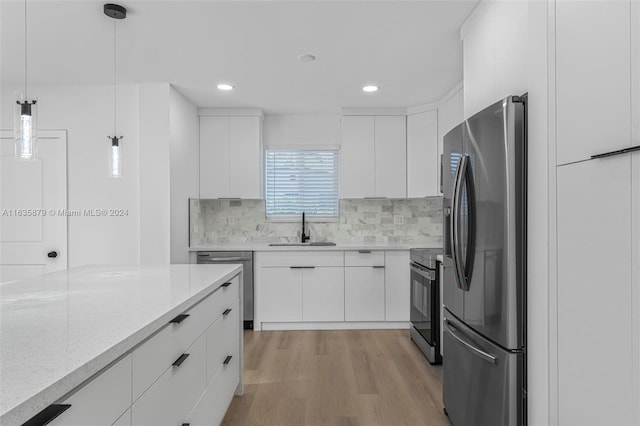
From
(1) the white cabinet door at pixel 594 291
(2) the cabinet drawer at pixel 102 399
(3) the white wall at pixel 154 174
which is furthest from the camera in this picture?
(3) the white wall at pixel 154 174

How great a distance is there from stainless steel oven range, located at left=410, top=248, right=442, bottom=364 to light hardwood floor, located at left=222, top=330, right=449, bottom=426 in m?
0.13

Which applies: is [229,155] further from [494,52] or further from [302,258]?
[494,52]

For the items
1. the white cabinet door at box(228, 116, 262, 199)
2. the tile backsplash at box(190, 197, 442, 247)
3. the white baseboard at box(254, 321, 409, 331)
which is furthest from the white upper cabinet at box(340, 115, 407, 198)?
the white baseboard at box(254, 321, 409, 331)

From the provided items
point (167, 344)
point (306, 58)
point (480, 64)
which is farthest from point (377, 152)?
point (167, 344)

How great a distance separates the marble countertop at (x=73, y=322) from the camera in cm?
79

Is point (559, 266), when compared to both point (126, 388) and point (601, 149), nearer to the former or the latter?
point (601, 149)

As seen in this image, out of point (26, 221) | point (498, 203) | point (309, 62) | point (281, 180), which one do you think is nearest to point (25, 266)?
point (26, 221)

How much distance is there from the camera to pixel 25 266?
3650 mm

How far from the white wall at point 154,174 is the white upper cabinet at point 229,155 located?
92cm

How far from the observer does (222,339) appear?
2205 millimetres

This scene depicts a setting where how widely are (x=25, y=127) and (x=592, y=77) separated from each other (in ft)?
7.56

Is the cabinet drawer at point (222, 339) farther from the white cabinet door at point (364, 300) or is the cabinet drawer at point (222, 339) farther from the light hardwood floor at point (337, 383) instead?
the white cabinet door at point (364, 300)

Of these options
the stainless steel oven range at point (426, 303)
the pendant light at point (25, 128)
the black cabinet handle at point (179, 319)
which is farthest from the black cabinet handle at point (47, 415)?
the stainless steel oven range at point (426, 303)

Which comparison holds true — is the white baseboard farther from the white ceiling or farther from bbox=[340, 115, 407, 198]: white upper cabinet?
the white ceiling
